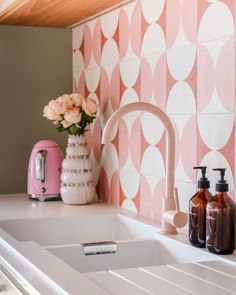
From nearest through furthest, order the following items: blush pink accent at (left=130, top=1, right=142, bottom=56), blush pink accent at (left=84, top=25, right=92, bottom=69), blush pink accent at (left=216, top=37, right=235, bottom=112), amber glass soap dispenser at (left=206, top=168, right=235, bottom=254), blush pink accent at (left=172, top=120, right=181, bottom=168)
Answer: amber glass soap dispenser at (left=206, top=168, right=235, bottom=254) < blush pink accent at (left=216, top=37, right=235, bottom=112) < blush pink accent at (left=172, top=120, right=181, bottom=168) < blush pink accent at (left=130, top=1, right=142, bottom=56) < blush pink accent at (left=84, top=25, right=92, bottom=69)

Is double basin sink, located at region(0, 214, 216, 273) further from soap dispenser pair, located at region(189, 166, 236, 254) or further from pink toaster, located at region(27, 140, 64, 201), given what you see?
pink toaster, located at region(27, 140, 64, 201)

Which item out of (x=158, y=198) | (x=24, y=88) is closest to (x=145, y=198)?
(x=158, y=198)

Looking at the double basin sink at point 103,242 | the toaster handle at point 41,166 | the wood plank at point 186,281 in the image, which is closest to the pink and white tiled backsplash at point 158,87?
the double basin sink at point 103,242

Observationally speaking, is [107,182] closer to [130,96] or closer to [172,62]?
[130,96]

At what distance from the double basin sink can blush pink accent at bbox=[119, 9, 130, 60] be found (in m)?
0.59

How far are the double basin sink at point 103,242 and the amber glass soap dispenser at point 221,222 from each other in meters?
0.04

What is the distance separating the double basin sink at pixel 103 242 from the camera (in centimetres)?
151

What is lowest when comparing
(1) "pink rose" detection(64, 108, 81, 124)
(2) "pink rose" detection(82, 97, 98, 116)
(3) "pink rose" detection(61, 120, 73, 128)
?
(3) "pink rose" detection(61, 120, 73, 128)

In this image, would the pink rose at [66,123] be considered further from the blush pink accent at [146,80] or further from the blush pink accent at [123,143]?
the blush pink accent at [146,80]

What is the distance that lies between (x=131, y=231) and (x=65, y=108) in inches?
21.2

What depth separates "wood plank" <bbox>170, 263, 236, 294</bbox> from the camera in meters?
1.14

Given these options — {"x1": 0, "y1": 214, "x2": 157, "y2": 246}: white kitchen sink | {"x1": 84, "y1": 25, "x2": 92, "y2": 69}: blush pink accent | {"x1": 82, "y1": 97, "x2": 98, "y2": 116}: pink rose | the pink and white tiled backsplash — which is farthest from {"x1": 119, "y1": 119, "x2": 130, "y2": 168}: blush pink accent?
{"x1": 84, "y1": 25, "x2": 92, "y2": 69}: blush pink accent

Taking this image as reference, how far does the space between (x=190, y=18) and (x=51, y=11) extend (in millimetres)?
745

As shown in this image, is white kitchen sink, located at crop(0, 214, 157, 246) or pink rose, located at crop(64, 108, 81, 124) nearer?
white kitchen sink, located at crop(0, 214, 157, 246)
